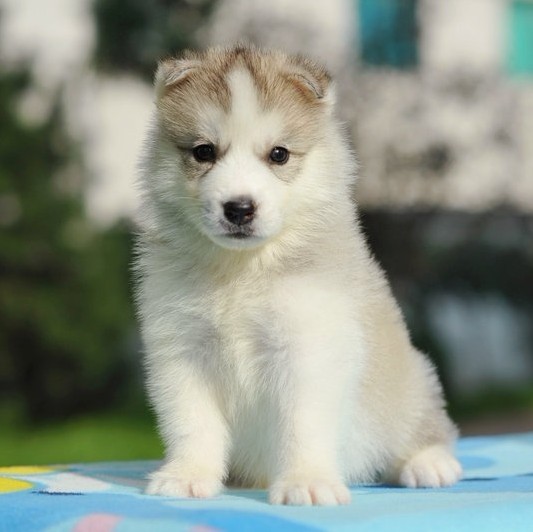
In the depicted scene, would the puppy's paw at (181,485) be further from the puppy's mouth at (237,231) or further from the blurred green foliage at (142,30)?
the blurred green foliage at (142,30)

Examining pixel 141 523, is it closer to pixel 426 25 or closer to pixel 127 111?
pixel 127 111

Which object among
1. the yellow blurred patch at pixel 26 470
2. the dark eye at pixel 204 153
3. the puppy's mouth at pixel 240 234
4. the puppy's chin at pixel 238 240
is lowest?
the yellow blurred patch at pixel 26 470

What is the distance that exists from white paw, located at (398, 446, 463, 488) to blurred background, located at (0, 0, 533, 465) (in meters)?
4.33

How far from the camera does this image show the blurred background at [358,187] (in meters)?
8.16

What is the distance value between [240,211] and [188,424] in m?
0.60

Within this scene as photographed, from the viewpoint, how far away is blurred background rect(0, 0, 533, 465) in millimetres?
8156

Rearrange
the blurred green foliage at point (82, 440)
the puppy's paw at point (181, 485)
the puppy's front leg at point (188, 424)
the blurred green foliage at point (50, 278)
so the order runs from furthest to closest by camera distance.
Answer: the blurred green foliage at point (50, 278) → the blurred green foliage at point (82, 440) → the puppy's front leg at point (188, 424) → the puppy's paw at point (181, 485)

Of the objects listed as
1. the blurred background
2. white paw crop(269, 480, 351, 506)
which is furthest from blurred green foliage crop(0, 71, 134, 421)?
white paw crop(269, 480, 351, 506)

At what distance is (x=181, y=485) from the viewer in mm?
2645

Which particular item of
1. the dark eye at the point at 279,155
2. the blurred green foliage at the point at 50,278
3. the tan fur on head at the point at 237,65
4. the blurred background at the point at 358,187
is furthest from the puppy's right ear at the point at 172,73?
the blurred green foliage at the point at 50,278

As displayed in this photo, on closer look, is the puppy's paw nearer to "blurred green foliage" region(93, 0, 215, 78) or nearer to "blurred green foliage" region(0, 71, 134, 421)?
"blurred green foliage" region(0, 71, 134, 421)

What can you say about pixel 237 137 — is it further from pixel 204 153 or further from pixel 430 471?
pixel 430 471

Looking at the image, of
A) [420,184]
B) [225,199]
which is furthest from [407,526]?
[420,184]

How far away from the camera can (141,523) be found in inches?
85.4
